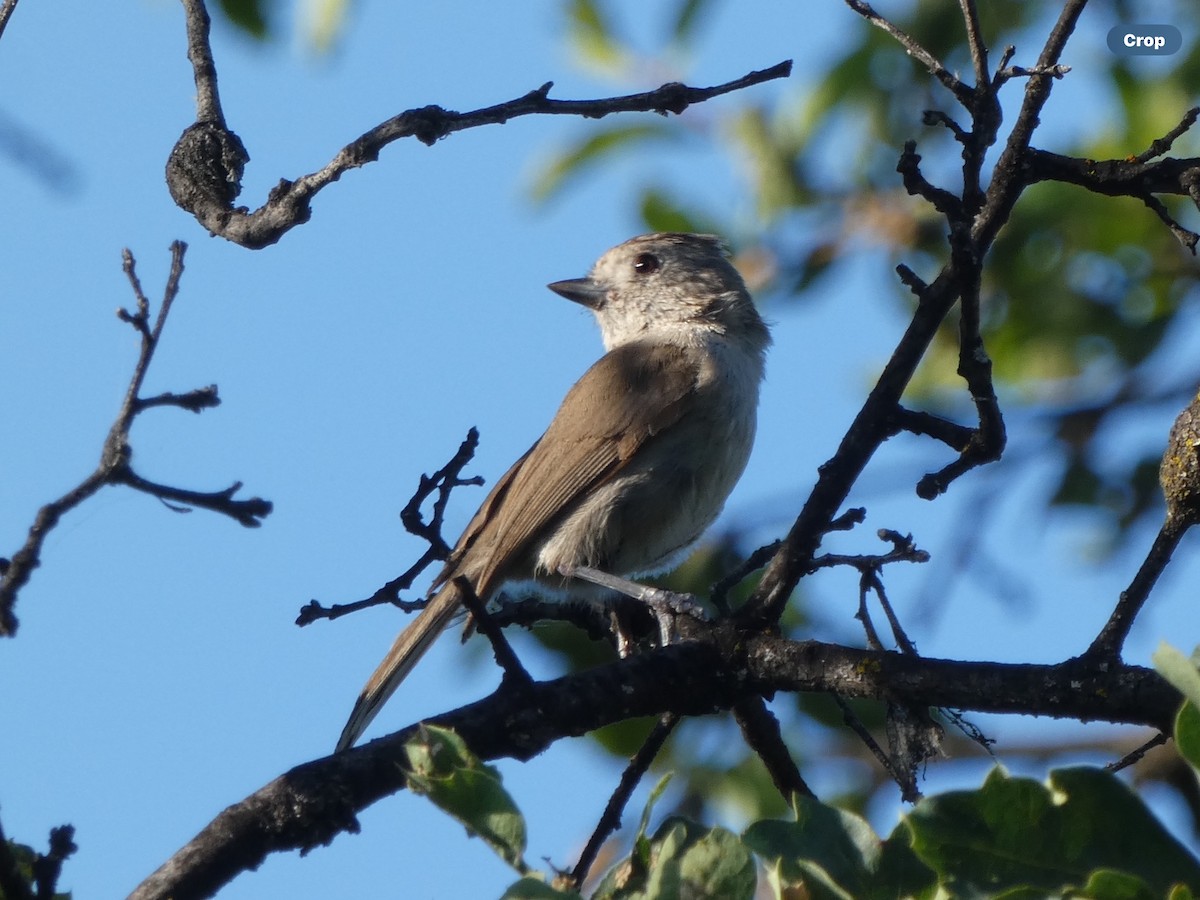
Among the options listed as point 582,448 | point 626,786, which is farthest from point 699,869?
point 582,448

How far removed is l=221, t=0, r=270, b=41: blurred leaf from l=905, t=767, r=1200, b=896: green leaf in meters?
3.84

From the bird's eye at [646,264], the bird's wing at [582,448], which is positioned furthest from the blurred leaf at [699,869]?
the bird's eye at [646,264]

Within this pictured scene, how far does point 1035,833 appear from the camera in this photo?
201 cm

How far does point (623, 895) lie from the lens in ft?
7.07

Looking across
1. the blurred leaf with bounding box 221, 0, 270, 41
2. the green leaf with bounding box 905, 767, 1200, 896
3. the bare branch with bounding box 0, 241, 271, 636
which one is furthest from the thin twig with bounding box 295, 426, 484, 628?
the blurred leaf with bounding box 221, 0, 270, 41

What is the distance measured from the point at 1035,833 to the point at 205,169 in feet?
7.94

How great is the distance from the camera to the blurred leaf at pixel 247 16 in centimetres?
495

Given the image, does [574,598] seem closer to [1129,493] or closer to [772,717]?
[772,717]

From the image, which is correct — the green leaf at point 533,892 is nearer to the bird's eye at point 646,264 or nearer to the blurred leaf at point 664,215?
the blurred leaf at point 664,215

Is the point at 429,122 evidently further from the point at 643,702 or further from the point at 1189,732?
the point at 1189,732

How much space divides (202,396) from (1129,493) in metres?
4.11

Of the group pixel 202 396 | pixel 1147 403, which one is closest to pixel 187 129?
pixel 202 396

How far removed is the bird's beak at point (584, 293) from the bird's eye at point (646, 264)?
0.67 feet

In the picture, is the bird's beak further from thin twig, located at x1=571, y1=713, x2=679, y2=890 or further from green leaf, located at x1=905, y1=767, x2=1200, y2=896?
green leaf, located at x1=905, y1=767, x2=1200, y2=896
